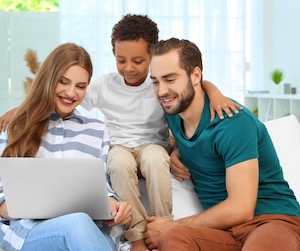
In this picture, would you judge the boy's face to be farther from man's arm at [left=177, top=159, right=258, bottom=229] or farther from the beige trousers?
man's arm at [left=177, top=159, right=258, bottom=229]

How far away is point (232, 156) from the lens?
1891 millimetres

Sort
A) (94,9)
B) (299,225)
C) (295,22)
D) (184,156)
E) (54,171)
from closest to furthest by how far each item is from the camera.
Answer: (54,171), (299,225), (184,156), (295,22), (94,9)

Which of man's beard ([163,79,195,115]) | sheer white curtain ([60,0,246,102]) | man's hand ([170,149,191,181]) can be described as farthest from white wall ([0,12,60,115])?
man's beard ([163,79,195,115])

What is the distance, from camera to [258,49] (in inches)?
243

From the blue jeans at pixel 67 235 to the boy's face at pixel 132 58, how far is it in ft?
2.55

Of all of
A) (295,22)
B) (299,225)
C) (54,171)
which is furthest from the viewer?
(295,22)

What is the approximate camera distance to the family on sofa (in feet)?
6.10

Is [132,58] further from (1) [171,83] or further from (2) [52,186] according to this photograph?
(2) [52,186]

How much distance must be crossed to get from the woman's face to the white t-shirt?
329 mm

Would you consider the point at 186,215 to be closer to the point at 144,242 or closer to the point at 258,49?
the point at 144,242

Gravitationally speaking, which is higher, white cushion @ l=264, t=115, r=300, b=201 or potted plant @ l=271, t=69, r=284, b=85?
potted plant @ l=271, t=69, r=284, b=85

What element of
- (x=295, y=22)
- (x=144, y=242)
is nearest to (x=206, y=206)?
(x=144, y=242)

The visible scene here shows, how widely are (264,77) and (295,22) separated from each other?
887 millimetres

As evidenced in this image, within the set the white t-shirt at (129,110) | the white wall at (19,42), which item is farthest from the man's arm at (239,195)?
the white wall at (19,42)
